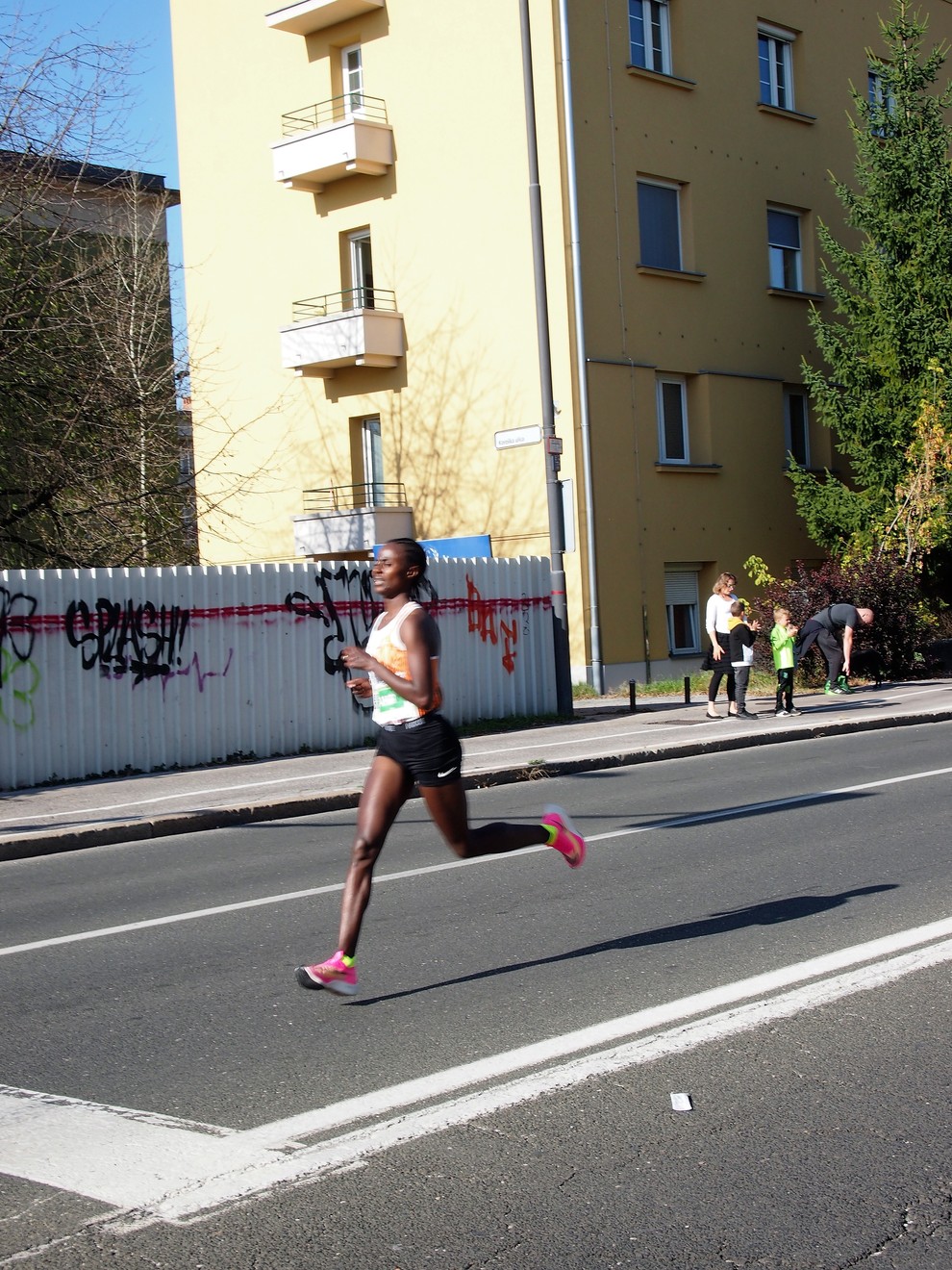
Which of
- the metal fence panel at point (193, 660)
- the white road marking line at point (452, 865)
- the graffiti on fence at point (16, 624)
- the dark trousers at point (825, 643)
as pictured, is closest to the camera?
the white road marking line at point (452, 865)

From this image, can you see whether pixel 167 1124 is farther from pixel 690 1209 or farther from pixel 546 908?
pixel 546 908

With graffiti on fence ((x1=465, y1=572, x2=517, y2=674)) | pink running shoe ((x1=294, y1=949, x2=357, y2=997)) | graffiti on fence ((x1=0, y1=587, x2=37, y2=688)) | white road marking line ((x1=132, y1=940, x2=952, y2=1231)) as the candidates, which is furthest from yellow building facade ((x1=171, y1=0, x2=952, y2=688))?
white road marking line ((x1=132, y1=940, x2=952, y2=1231))

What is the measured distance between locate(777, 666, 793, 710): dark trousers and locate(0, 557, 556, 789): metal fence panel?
377 centimetres

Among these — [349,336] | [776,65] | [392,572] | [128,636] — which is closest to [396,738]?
[392,572]

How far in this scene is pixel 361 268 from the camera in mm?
27766

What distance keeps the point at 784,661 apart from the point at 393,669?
13697 millimetres

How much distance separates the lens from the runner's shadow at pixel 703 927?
614 cm

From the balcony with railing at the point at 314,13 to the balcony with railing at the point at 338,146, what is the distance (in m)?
1.36

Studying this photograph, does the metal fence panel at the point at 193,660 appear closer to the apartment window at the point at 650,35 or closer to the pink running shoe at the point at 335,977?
the pink running shoe at the point at 335,977

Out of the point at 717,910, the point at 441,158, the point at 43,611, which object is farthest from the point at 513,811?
the point at 441,158

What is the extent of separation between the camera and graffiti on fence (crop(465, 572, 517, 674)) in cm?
1911

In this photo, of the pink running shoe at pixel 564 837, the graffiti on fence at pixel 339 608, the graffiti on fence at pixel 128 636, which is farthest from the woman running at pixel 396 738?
the graffiti on fence at pixel 339 608

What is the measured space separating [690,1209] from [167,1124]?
5.43 ft

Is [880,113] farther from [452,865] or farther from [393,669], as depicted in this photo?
[393,669]
